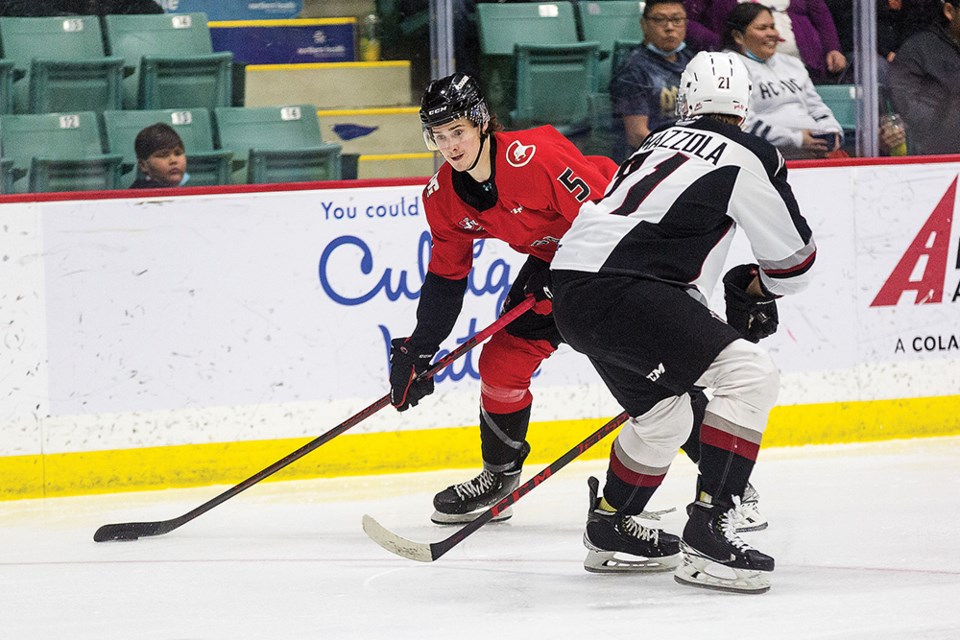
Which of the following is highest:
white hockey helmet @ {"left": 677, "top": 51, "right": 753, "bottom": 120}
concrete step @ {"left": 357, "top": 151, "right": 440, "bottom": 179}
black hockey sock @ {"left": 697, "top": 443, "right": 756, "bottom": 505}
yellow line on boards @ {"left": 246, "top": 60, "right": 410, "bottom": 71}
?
yellow line on boards @ {"left": 246, "top": 60, "right": 410, "bottom": 71}

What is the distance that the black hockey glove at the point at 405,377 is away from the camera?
335cm

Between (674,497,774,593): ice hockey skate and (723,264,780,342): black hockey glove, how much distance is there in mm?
425

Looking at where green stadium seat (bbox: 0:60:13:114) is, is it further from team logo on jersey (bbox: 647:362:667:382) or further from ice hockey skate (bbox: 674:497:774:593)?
ice hockey skate (bbox: 674:497:774:593)

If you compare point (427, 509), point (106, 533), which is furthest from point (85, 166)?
point (427, 509)

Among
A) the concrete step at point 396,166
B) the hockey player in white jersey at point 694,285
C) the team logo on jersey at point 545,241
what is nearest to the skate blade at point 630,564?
the hockey player in white jersey at point 694,285

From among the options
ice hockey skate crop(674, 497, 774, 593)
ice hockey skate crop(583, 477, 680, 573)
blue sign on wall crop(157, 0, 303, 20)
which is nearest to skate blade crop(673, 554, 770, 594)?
ice hockey skate crop(674, 497, 774, 593)

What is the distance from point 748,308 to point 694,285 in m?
0.24

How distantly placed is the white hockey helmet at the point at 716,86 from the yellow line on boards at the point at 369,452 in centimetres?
177

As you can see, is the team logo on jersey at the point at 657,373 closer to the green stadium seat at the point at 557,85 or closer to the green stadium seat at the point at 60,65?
the green stadium seat at the point at 557,85

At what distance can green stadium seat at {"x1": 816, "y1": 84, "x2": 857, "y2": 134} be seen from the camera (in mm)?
4750

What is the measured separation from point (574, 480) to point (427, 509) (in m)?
0.53

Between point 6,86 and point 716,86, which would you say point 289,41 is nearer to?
point 6,86

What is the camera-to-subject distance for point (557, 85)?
4.55 m

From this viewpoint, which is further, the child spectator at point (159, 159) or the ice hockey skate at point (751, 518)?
the child spectator at point (159, 159)
